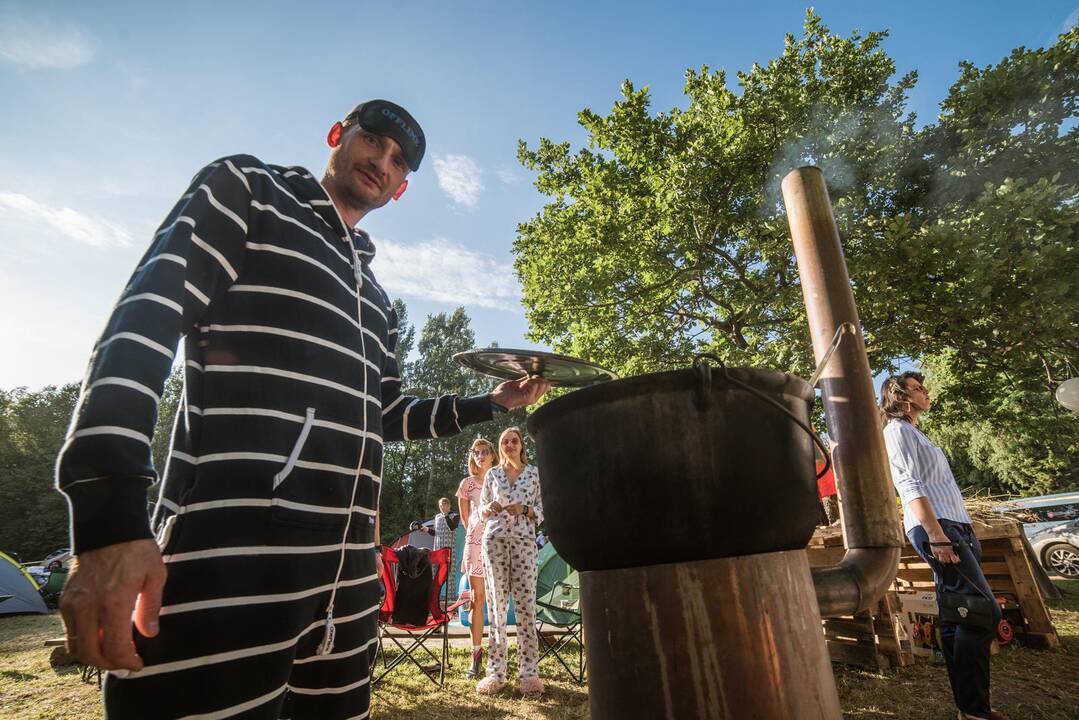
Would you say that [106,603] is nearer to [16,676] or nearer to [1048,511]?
[16,676]

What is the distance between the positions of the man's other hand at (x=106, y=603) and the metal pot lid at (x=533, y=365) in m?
1.13

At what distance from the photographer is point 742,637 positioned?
4.32 feet

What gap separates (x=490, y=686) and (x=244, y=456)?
3880 millimetres

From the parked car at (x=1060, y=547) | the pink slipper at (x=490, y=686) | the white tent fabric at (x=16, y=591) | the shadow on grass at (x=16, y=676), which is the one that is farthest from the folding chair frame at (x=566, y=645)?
the white tent fabric at (x=16, y=591)

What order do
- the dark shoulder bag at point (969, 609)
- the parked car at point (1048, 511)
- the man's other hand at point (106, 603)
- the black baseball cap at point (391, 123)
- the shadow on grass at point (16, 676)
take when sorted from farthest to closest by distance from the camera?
the parked car at point (1048, 511), the shadow on grass at point (16, 676), the dark shoulder bag at point (969, 609), the black baseball cap at point (391, 123), the man's other hand at point (106, 603)

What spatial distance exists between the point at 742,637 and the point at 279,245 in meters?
1.62

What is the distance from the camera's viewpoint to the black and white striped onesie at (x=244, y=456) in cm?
92

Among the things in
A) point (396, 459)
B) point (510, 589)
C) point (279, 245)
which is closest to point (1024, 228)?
point (510, 589)

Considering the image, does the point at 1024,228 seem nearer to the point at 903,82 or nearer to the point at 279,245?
the point at 903,82

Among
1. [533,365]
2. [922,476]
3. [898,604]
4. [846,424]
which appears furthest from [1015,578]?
[533,365]

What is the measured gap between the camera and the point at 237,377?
114 centimetres

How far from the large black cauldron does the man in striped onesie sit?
669mm

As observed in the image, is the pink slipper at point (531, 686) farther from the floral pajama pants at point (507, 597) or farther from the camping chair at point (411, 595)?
the camping chair at point (411, 595)

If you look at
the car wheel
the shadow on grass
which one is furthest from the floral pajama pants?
the car wheel
